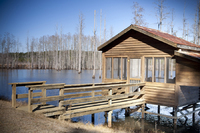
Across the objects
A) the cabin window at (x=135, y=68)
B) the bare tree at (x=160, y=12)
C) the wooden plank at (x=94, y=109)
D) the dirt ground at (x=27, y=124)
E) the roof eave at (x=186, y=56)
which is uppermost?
the bare tree at (x=160, y=12)

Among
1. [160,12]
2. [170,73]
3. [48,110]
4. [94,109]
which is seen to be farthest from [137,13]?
[48,110]

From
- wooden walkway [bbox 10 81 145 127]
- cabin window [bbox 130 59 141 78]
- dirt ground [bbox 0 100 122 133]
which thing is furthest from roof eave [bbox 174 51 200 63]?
cabin window [bbox 130 59 141 78]

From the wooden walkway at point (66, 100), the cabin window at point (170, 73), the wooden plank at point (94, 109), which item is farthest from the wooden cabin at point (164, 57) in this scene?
the cabin window at point (170, 73)

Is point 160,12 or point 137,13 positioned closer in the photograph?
point 160,12

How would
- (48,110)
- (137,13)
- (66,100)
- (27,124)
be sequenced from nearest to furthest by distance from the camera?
(27,124) < (48,110) < (66,100) < (137,13)

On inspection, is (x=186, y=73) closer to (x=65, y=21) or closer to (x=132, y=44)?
(x=132, y=44)

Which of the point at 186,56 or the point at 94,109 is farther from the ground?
the point at 186,56

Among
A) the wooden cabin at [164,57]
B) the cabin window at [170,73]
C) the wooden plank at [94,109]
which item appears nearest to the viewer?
the wooden plank at [94,109]

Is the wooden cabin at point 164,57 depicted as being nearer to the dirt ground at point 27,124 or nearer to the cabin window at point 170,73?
the cabin window at point 170,73

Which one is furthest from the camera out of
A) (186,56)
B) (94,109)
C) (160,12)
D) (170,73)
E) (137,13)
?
(170,73)

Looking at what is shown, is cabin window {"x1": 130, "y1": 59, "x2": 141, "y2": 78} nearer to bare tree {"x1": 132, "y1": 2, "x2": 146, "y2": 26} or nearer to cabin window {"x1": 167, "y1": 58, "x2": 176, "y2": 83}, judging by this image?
cabin window {"x1": 167, "y1": 58, "x2": 176, "y2": 83}

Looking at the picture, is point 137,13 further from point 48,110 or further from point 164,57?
point 48,110

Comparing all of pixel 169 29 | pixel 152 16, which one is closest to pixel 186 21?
pixel 169 29

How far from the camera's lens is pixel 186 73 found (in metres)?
10.6
